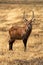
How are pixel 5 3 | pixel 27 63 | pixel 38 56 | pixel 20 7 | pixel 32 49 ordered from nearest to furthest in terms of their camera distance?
pixel 27 63, pixel 38 56, pixel 32 49, pixel 20 7, pixel 5 3

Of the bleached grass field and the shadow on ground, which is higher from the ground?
the shadow on ground

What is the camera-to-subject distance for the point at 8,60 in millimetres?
11297

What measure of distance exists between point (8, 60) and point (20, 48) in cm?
185

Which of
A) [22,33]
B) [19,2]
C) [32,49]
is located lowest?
[19,2]

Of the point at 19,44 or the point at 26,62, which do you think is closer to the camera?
the point at 26,62

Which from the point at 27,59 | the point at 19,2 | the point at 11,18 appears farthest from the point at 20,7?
the point at 27,59

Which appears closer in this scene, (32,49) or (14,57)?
A: (14,57)

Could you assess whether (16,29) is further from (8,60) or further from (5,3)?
(5,3)

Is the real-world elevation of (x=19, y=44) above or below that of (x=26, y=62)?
below

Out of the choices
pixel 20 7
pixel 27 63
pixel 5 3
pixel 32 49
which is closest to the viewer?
pixel 27 63

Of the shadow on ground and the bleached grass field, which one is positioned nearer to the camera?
the shadow on ground

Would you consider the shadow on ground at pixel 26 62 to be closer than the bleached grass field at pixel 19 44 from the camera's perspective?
Yes

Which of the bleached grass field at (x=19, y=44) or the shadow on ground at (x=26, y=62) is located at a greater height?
the shadow on ground at (x=26, y=62)

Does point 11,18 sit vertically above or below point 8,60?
below
